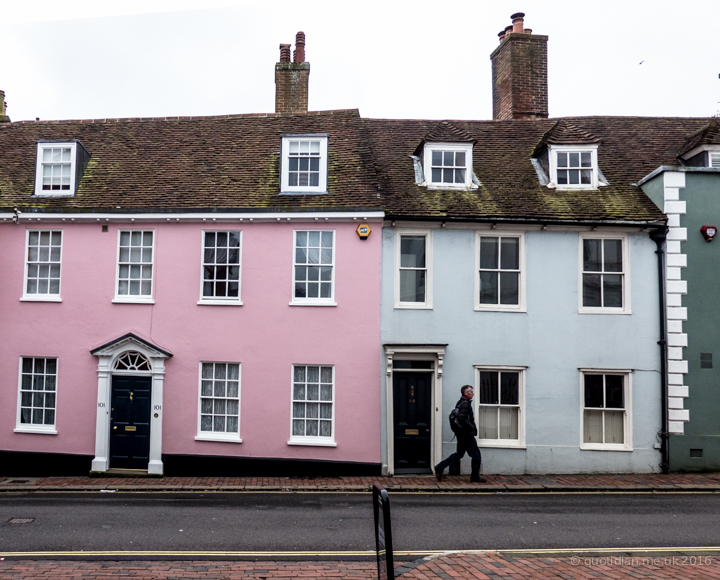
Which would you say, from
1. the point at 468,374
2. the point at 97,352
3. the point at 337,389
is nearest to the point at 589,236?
the point at 468,374

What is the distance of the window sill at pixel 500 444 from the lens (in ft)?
46.8

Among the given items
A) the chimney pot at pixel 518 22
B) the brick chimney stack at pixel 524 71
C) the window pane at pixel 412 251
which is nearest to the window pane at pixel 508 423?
the window pane at pixel 412 251

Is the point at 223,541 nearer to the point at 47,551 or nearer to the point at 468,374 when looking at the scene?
the point at 47,551

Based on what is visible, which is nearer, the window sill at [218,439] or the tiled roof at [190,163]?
the window sill at [218,439]

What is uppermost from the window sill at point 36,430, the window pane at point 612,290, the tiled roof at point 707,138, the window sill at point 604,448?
the tiled roof at point 707,138

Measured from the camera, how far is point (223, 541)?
859 centimetres

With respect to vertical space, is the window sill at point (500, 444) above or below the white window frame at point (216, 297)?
below

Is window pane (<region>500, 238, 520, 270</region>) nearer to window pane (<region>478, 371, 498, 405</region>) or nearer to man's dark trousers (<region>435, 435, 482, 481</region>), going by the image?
window pane (<region>478, 371, 498, 405</region>)

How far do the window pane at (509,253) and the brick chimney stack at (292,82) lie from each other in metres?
8.65

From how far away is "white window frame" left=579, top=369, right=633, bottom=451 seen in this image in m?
14.3

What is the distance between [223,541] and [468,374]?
7656mm

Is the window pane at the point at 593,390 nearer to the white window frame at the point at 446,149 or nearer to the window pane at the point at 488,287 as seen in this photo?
the window pane at the point at 488,287

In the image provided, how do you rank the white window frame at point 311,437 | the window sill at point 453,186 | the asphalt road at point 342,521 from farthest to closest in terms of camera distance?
the window sill at point 453,186 → the white window frame at point 311,437 → the asphalt road at point 342,521

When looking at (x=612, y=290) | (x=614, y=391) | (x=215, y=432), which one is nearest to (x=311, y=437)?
(x=215, y=432)
